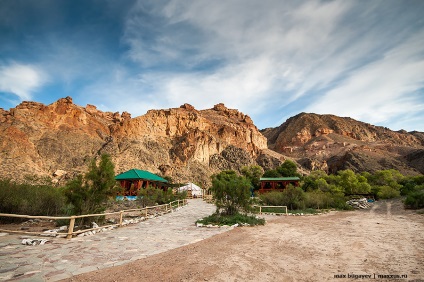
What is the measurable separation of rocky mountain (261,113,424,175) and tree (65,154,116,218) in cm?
8025

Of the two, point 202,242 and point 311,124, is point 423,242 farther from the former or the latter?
point 311,124

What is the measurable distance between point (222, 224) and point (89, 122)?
54697mm

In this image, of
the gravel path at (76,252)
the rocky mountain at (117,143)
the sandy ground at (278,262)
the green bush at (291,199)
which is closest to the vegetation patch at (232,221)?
the gravel path at (76,252)

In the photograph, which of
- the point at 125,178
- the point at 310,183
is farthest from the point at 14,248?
the point at 310,183

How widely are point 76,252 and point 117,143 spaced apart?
169ft

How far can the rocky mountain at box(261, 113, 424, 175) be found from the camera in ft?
247

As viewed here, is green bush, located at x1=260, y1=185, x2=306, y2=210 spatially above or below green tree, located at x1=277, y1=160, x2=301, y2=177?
below

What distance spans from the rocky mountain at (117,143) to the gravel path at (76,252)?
35369 mm

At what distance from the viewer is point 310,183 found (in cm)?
3612

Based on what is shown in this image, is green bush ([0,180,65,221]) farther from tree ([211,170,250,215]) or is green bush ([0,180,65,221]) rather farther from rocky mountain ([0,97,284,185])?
rocky mountain ([0,97,284,185])

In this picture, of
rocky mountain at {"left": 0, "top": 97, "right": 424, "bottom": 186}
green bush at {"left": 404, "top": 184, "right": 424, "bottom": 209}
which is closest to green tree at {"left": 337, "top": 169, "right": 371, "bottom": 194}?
green bush at {"left": 404, "top": 184, "right": 424, "bottom": 209}

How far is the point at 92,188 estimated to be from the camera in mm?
9164

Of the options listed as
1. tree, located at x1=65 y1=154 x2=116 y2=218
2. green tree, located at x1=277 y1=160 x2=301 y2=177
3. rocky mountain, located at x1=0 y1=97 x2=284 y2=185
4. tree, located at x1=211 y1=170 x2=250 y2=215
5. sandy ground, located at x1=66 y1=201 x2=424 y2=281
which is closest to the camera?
sandy ground, located at x1=66 y1=201 x2=424 y2=281

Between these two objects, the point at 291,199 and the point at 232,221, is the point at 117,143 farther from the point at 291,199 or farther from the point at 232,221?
the point at 232,221
